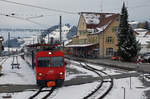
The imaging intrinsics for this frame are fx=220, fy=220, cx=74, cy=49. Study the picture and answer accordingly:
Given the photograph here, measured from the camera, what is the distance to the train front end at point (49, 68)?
15.1 meters

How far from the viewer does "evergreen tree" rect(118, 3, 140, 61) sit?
1400 inches

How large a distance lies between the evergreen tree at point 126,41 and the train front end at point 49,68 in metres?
22.0

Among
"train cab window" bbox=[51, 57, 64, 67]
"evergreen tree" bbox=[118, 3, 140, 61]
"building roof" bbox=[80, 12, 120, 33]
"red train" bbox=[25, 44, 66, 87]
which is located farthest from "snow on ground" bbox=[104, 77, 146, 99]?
"building roof" bbox=[80, 12, 120, 33]

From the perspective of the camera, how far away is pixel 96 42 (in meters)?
51.6

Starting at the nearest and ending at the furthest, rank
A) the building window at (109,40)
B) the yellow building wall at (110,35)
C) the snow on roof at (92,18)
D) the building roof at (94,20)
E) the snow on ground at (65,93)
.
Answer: the snow on ground at (65,93) → the yellow building wall at (110,35) → the building window at (109,40) → the building roof at (94,20) → the snow on roof at (92,18)

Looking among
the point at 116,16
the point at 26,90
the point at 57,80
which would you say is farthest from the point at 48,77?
the point at 116,16

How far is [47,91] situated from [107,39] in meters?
37.5

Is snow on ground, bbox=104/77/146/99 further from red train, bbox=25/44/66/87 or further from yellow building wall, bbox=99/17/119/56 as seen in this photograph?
yellow building wall, bbox=99/17/119/56

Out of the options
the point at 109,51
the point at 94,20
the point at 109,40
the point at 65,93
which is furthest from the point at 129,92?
the point at 94,20

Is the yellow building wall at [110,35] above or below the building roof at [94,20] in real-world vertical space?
below

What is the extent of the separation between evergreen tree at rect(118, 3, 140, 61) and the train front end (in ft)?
72.1

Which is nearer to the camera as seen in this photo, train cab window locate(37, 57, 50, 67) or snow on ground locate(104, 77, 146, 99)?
snow on ground locate(104, 77, 146, 99)

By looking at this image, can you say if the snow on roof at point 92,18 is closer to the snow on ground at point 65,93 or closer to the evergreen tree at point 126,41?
the evergreen tree at point 126,41

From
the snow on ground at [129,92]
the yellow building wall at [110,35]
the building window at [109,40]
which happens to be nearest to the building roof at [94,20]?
the yellow building wall at [110,35]
